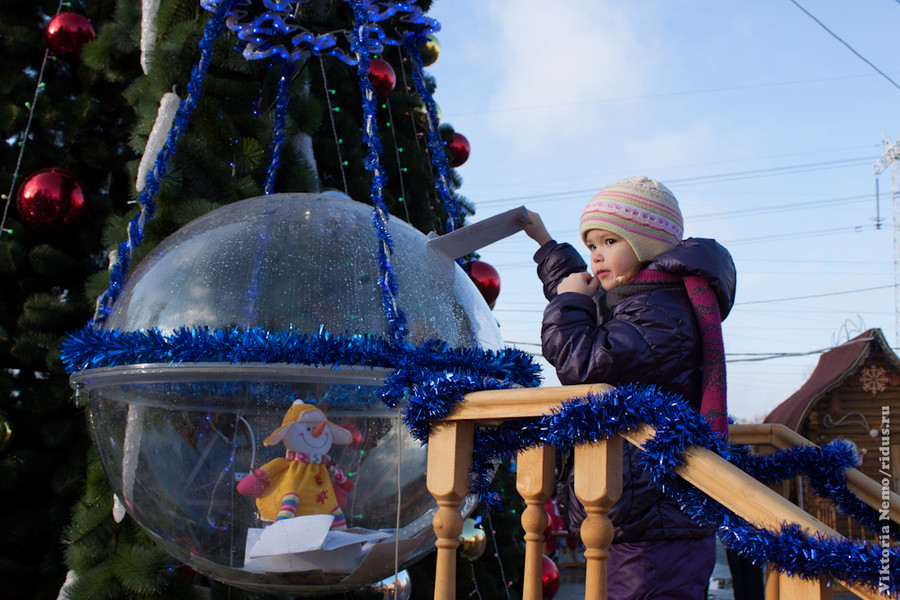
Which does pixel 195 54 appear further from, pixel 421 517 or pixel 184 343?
pixel 421 517

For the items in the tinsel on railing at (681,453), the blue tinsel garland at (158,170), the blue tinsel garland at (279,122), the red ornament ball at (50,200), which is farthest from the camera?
the red ornament ball at (50,200)

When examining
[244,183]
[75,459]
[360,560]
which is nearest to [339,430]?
[360,560]

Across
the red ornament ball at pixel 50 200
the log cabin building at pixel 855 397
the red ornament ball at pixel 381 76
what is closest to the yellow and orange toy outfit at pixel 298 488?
the red ornament ball at pixel 50 200

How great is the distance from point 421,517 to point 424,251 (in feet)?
2.53

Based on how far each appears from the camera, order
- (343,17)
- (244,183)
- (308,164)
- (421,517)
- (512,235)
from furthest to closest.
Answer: (343,17)
(308,164)
(244,183)
(512,235)
(421,517)

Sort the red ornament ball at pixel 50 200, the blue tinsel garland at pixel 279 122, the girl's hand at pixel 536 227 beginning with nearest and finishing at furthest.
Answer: the girl's hand at pixel 536 227 < the blue tinsel garland at pixel 279 122 < the red ornament ball at pixel 50 200

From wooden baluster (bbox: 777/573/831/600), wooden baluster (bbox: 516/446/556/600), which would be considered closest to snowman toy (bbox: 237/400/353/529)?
wooden baluster (bbox: 516/446/556/600)

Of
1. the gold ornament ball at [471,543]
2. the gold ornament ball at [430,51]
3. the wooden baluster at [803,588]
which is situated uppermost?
the gold ornament ball at [430,51]

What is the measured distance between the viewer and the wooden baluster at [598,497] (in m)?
1.56

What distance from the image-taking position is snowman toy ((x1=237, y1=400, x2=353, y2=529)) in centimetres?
195

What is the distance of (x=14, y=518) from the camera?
3.98m

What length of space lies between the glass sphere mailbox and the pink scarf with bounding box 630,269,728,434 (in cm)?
65

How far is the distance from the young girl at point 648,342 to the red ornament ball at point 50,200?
3.02m

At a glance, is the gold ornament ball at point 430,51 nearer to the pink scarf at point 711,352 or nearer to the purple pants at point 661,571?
the pink scarf at point 711,352
